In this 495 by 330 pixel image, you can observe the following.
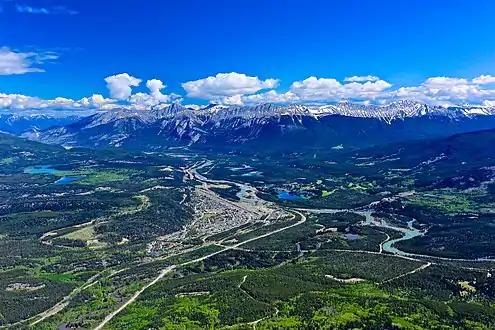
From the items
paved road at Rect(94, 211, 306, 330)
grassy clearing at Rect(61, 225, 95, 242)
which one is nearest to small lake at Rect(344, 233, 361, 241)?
paved road at Rect(94, 211, 306, 330)

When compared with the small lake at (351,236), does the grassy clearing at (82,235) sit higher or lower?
higher

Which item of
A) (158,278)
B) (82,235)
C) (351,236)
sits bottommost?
(158,278)

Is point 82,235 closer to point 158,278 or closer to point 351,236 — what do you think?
point 158,278

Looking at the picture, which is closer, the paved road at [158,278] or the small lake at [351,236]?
the paved road at [158,278]

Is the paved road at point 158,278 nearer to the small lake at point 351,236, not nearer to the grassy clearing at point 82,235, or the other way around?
the small lake at point 351,236

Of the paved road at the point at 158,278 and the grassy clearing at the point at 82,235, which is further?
the grassy clearing at the point at 82,235

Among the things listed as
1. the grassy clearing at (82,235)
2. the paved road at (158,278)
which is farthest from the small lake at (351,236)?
the grassy clearing at (82,235)

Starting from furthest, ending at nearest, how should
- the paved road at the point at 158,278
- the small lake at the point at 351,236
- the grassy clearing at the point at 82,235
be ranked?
1. the grassy clearing at the point at 82,235
2. the small lake at the point at 351,236
3. the paved road at the point at 158,278

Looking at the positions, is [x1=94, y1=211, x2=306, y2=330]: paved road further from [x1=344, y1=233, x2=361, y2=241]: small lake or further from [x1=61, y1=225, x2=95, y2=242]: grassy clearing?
[x1=61, y1=225, x2=95, y2=242]: grassy clearing

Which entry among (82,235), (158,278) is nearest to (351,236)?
(158,278)

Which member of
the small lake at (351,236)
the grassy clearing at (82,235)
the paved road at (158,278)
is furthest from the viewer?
the grassy clearing at (82,235)

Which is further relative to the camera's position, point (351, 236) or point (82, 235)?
point (82, 235)

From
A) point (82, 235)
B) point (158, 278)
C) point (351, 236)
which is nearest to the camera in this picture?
point (158, 278)
